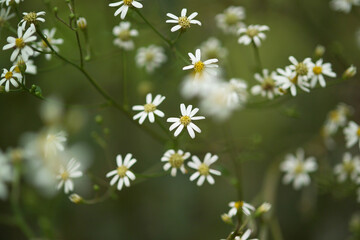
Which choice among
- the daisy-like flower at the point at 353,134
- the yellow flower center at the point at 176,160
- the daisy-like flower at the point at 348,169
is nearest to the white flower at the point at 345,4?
the daisy-like flower at the point at 353,134

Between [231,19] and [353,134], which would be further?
[231,19]

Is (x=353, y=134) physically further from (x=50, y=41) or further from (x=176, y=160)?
(x=50, y=41)

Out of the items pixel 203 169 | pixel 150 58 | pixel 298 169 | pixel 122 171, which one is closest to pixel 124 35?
pixel 150 58

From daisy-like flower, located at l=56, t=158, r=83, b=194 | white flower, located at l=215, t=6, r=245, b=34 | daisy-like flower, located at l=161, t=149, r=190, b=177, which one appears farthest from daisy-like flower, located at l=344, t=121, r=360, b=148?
daisy-like flower, located at l=56, t=158, r=83, b=194

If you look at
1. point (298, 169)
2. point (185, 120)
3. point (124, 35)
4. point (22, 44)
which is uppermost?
point (124, 35)

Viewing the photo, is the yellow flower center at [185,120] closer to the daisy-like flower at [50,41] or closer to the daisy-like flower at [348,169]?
the daisy-like flower at [50,41]

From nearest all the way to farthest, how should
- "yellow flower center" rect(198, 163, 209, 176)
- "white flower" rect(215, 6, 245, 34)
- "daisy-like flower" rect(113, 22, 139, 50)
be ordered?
"yellow flower center" rect(198, 163, 209, 176)
"daisy-like flower" rect(113, 22, 139, 50)
"white flower" rect(215, 6, 245, 34)

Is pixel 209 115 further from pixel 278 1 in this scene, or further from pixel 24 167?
pixel 24 167

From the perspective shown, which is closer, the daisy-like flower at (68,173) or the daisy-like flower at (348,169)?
the daisy-like flower at (68,173)

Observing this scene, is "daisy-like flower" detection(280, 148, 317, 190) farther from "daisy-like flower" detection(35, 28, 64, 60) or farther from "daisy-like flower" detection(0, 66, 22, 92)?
"daisy-like flower" detection(0, 66, 22, 92)
